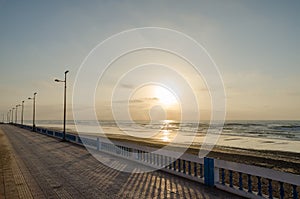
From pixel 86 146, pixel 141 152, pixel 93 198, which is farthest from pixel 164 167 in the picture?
pixel 86 146

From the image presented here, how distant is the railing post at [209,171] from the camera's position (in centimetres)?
895

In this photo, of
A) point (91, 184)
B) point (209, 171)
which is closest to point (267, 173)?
point (209, 171)

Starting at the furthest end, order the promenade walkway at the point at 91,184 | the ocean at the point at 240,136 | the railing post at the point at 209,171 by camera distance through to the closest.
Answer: the ocean at the point at 240,136, the railing post at the point at 209,171, the promenade walkway at the point at 91,184

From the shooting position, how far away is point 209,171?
29.7 feet

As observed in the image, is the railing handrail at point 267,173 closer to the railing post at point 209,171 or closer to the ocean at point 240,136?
the railing post at point 209,171

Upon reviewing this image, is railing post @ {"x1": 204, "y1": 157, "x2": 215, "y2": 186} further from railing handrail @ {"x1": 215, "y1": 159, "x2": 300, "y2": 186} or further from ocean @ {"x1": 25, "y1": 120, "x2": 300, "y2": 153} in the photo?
ocean @ {"x1": 25, "y1": 120, "x2": 300, "y2": 153}

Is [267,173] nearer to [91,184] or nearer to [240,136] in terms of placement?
[91,184]

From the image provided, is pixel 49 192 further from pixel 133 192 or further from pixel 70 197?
pixel 133 192

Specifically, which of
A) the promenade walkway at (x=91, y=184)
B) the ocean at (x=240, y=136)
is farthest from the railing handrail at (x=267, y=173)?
the ocean at (x=240, y=136)

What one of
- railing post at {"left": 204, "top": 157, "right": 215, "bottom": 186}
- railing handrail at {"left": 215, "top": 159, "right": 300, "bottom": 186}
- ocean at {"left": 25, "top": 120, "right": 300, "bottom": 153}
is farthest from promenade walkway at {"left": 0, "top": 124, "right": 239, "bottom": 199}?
ocean at {"left": 25, "top": 120, "right": 300, "bottom": 153}

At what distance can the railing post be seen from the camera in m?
8.95

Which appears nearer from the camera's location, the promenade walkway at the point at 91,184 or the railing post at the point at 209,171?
the promenade walkway at the point at 91,184

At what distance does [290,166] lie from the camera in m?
21.2

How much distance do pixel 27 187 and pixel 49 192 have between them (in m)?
1.32
